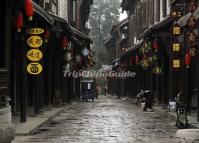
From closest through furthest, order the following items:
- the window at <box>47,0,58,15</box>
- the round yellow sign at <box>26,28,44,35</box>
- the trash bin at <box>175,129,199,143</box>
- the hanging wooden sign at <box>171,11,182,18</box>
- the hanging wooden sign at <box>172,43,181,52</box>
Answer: the trash bin at <box>175,129,199,143</box>, the round yellow sign at <box>26,28,44,35</box>, the hanging wooden sign at <box>171,11,182,18</box>, the hanging wooden sign at <box>172,43,181,52</box>, the window at <box>47,0,58,15</box>

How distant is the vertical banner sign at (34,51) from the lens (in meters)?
22.2

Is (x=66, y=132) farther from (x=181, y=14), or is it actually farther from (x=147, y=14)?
(x=147, y=14)

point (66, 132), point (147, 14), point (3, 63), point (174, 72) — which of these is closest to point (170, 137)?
point (66, 132)

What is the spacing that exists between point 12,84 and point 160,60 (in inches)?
495

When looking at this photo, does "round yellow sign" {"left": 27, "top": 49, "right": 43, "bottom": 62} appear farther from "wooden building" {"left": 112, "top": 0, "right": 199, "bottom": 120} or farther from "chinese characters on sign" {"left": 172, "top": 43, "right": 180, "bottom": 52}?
"chinese characters on sign" {"left": 172, "top": 43, "right": 180, "bottom": 52}

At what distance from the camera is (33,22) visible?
75.6ft

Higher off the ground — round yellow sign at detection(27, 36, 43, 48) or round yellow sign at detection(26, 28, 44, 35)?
round yellow sign at detection(26, 28, 44, 35)

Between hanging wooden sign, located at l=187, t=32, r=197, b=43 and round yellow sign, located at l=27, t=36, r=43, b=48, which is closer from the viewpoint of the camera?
round yellow sign, located at l=27, t=36, r=43, b=48

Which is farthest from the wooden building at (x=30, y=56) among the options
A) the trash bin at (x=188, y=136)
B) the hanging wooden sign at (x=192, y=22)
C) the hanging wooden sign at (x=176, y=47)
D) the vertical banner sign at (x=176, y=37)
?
the trash bin at (x=188, y=136)

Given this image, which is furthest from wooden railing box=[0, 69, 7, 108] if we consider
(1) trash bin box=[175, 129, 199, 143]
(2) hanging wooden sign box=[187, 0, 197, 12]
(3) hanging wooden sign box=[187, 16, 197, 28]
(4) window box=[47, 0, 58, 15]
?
(4) window box=[47, 0, 58, 15]

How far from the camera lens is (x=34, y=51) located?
22.3m

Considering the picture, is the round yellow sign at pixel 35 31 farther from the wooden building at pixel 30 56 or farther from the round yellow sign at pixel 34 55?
the round yellow sign at pixel 34 55

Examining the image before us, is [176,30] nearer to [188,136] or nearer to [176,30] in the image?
[176,30]

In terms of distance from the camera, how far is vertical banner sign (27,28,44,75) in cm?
2217
